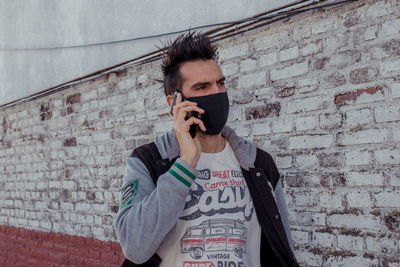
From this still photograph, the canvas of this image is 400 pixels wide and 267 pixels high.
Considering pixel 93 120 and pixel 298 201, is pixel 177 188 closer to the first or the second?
pixel 298 201

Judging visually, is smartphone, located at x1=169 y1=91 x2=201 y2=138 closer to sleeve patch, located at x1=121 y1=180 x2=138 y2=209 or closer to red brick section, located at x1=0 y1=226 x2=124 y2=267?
sleeve patch, located at x1=121 y1=180 x2=138 y2=209

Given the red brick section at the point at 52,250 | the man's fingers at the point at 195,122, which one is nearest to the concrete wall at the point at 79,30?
the man's fingers at the point at 195,122

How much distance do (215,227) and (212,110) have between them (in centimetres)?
61

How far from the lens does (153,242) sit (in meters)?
1.90

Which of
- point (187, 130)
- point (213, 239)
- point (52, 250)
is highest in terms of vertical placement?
point (187, 130)

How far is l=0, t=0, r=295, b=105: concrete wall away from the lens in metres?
3.99

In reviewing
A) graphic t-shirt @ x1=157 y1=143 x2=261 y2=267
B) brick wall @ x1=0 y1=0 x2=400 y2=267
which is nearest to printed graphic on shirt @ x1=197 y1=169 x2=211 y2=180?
graphic t-shirt @ x1=157 y1=143 x2=261 y2=267

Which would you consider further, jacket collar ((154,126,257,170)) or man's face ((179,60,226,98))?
man's face ((179,60,226,98))

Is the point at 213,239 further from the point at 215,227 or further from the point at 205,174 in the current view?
the point at 205,174

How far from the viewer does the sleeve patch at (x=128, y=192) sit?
6.60 feet

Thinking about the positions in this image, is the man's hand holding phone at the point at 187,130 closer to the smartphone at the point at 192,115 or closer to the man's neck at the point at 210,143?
the smartphone at the point at 192,115

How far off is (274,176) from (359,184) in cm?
67

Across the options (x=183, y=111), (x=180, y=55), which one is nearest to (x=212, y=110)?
(x=183, y=111)

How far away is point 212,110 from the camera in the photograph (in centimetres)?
231
